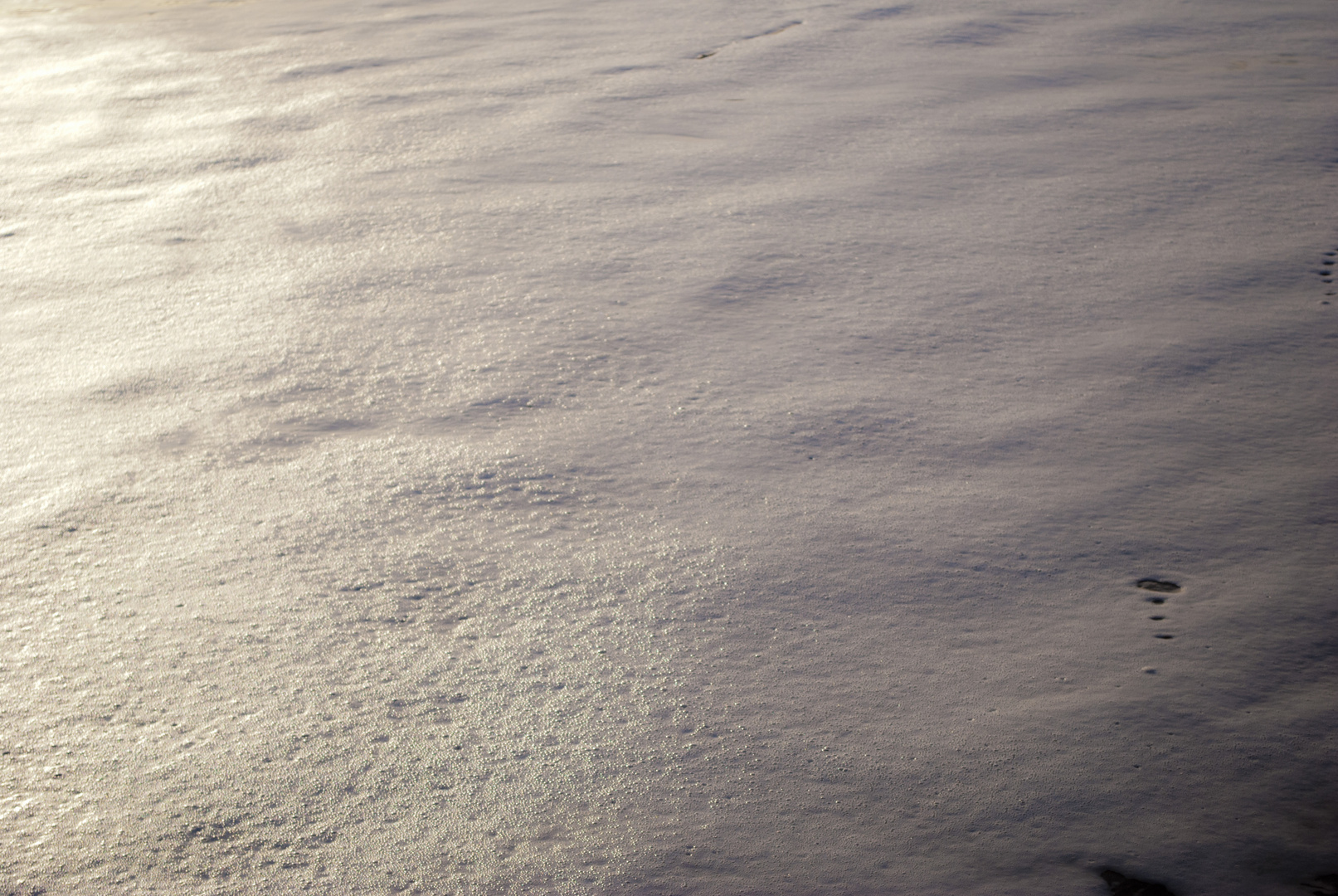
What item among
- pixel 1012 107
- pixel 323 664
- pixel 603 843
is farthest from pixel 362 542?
pixel 1012 107

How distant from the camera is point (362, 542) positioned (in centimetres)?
136

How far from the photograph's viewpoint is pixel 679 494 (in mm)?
1438

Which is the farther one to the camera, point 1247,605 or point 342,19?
point 342,19

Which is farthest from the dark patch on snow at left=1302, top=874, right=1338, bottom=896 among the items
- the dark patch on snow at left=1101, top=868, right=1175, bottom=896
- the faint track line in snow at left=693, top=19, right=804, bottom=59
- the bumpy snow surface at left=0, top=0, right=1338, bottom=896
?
the faint track line in snow at left=693, top=19, right=804, bottom=59

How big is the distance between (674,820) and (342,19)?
124 inches

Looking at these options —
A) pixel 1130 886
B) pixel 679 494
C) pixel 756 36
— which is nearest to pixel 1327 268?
pixel 679 494

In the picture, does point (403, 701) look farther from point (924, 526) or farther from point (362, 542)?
point (924, 526)

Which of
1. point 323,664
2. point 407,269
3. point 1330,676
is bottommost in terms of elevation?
point 1330,676

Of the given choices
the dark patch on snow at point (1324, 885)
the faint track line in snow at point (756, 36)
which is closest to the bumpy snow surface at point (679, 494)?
the dark patch on snow at point (1324, 885)

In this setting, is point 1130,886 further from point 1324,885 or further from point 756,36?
point 756,36

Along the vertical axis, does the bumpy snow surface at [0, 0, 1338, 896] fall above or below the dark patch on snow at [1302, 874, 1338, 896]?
above

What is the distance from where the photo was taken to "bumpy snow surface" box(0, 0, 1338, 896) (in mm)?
1022

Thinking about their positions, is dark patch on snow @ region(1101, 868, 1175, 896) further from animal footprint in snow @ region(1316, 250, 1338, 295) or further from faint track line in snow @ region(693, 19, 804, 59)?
faint track line in snow @ region(693, 19, 804, 59)

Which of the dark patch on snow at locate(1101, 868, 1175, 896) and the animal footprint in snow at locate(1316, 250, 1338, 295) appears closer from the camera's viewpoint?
the dark patch on snow at locate(1101, 868, 1175, 896)
